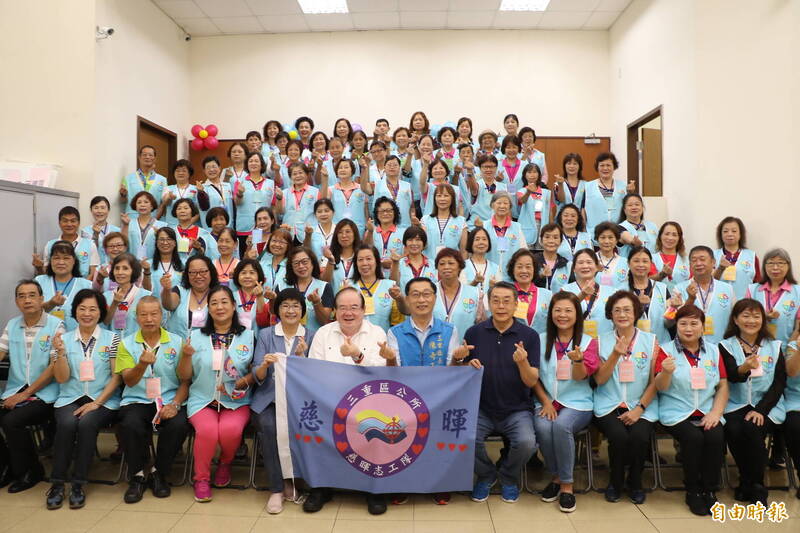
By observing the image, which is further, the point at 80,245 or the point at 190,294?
the point at 80,245

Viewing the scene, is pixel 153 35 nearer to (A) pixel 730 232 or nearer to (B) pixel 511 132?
(B) pixel 511 132

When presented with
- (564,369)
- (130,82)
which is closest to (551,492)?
(564,369)

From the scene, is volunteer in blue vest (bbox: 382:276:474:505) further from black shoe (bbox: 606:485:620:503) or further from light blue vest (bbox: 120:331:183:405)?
light blue vest (bbox: 120:331:183:405)

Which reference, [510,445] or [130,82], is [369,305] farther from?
[130,82]

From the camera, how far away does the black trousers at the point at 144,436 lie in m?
3.45

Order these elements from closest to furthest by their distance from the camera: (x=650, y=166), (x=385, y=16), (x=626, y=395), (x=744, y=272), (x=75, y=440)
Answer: (x=626, y=395), (x=75, y=440), (x=744, y=272), (x=650, y=166), (x=385, y=16)

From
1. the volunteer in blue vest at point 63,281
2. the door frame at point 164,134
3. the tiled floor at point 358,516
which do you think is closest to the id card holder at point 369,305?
the tiled floor at point 358,516

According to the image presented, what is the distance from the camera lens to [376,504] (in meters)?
3.23

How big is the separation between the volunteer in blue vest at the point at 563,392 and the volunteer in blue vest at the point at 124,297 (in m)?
3.15

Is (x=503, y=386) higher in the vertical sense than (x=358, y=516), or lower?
higher

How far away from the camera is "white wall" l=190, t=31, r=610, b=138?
9.17 meters

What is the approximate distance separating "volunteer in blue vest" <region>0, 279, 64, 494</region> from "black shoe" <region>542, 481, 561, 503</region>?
3.31 m

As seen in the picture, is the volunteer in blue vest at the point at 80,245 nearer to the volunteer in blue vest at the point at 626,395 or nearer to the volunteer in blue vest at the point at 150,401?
the volunteer in blue vest at the point at 150,401

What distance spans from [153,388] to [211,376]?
14.8 inches
